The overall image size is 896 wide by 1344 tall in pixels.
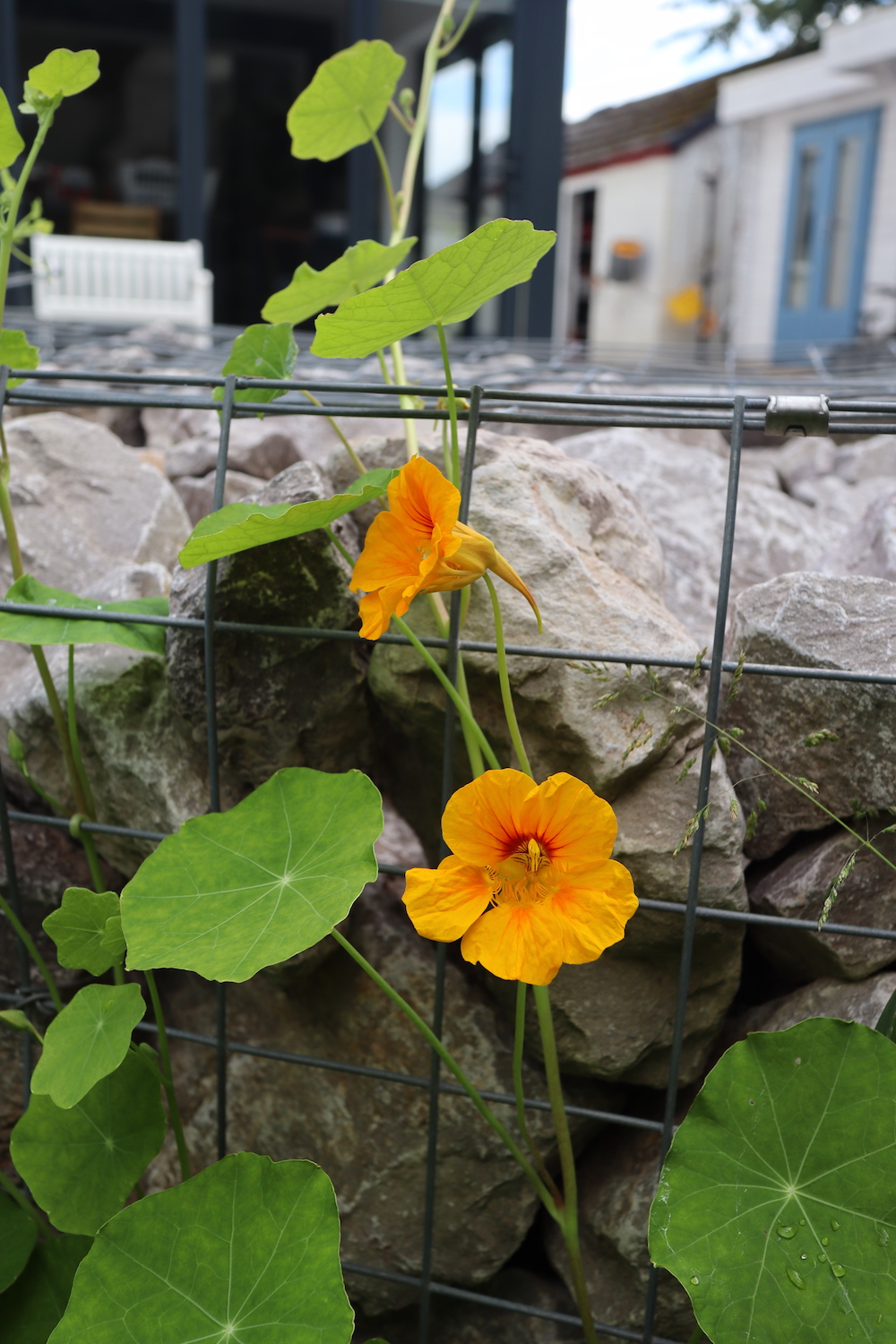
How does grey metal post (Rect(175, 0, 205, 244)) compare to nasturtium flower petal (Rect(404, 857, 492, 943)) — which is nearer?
nasturtium flower petal (Rect(404, 857, 492, 943))

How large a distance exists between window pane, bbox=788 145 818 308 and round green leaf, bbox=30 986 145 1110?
7535mm

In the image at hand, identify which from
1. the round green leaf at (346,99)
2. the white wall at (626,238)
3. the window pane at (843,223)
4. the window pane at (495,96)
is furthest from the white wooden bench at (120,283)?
the white wall at (626,238)

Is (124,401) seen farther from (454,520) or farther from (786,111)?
(786,111)

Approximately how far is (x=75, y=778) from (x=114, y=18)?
5948 mm

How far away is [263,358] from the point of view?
76 cm

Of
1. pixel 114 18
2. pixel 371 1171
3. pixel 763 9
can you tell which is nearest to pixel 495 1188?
pixel 371 1171

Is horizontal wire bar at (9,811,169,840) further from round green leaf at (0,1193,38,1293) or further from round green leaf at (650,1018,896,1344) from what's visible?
round green leaf at (650,1018,896,1344)

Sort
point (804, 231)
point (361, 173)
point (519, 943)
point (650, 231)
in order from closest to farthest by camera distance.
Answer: point (519, 943)
point (361, 173)
point (804, 231)
point (650, 231)

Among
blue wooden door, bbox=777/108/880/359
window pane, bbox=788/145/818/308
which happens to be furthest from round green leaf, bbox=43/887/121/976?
window pane, bbox=788/145/818/308

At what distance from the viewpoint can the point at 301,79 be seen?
598 cm

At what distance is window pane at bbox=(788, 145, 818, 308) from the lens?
710cm

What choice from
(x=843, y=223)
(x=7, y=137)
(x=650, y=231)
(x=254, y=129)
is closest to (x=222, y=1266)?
(x=7, y=137)

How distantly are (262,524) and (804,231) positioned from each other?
305 inches

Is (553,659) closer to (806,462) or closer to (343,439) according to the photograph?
(343,439)
